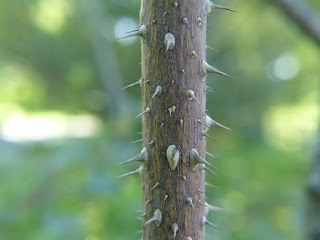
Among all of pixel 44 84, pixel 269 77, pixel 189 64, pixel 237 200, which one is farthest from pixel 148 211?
pixel 44 84

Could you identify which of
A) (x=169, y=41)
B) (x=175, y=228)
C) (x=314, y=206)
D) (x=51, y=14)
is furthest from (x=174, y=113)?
(x=51, y=14)

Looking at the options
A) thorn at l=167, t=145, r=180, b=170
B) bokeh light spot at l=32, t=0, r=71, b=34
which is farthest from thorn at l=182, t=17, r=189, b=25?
bokeh light spot at l=32, t=0, r=71, b=34

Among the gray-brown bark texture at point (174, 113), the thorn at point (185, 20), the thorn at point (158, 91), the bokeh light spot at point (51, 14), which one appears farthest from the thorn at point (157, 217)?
the bokeh light spot at point (51, 14)

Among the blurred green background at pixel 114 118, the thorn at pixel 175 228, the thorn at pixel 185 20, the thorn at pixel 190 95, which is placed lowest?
the blurred green background at pixel 114 118

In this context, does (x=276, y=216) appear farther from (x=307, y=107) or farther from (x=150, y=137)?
(x=307, y=107)

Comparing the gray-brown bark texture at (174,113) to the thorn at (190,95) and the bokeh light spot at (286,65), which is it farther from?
the bokeh light spot at (286,65)

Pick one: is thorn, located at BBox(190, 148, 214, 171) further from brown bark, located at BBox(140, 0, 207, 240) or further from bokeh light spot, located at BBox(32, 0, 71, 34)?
bokeh light spot, located at BBox(32, 0, 71, 34)
